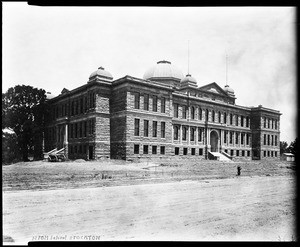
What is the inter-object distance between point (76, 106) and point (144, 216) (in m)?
39.3

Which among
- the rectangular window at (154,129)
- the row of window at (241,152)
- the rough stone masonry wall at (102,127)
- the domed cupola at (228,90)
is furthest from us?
the domed cupola at (228,90)

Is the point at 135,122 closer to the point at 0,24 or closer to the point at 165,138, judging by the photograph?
the point at 165,138

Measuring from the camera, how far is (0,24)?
7949 millimetres

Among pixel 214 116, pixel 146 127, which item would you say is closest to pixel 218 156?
pixel 214 116

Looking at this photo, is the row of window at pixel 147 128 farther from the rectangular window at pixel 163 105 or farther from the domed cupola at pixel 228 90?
the domed cupola at pixel 228 90

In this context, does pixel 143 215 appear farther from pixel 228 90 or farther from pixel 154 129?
pixel 228 90

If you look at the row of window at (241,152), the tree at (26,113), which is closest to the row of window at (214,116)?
the row of window at (241,152)

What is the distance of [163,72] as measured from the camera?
2304 inches

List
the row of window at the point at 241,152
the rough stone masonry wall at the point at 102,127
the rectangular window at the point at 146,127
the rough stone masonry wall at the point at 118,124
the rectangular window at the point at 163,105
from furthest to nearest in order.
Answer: the row of window at the point at 241,152, the rectangular window at the point at 163,105, the rectangular window at the point at 146,127, the rough stone masonry wall at the point at 102,127, the rough stone masonry wall at the point at 118,124

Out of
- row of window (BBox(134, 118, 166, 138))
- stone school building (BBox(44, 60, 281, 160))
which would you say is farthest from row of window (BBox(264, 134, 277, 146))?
row of window (BBox(134, 118, 166, 138))

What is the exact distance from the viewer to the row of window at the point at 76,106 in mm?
41938

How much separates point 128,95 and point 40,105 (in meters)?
19.3

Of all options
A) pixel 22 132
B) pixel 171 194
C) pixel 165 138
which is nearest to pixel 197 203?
pixel 171 194

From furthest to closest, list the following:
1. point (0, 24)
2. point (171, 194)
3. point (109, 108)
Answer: point (109, 108) < point (171, 194) < point (0, 24)
